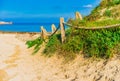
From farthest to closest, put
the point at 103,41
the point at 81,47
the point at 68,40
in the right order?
the point at 68,40 → the point at 81,47 → the point at 103,41

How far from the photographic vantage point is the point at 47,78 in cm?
1306

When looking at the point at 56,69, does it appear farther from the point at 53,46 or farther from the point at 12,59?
the point at 12,59

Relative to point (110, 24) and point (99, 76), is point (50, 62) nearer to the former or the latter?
point (110, 24)

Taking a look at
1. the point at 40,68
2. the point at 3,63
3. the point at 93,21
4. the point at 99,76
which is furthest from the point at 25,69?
the point at 99,76

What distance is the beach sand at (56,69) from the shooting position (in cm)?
1146

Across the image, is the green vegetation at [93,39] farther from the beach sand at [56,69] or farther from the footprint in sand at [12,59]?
the footprint in sand at [12,59]

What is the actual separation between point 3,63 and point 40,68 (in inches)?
101

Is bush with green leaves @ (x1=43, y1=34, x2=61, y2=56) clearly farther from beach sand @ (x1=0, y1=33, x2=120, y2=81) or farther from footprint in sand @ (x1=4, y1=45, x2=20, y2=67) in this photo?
footprint in sand @ (x1=4, y1=45, x2=20, y2=67)

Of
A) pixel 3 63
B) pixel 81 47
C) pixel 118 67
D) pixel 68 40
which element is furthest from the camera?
pixel 3 63

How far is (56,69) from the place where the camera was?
1402 centimetres

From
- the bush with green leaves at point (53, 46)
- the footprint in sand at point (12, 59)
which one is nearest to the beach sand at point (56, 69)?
the footprint in sand at point (12, 59)

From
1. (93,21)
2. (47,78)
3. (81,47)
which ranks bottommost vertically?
(47,78)

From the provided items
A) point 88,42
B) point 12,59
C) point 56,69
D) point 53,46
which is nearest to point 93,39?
point 88,42

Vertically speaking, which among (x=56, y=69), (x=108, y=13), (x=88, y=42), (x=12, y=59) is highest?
(x=108, y=13)
